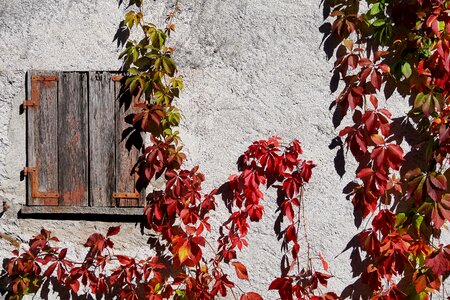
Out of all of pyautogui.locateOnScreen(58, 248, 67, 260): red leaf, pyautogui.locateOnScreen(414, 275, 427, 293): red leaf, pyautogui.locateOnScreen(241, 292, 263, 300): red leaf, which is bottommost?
pyautogui.locateOnScreen(241, 292, 263, 300): red leaf

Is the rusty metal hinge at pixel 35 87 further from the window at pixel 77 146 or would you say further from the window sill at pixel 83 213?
the window sill at pixel 83 213

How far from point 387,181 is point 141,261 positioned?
4.84 ft

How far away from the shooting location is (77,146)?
329 cm

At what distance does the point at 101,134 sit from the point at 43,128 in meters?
0.34

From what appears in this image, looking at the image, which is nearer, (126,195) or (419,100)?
(419,100)

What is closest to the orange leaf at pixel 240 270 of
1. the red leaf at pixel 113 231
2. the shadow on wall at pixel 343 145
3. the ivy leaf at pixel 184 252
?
the ivy leaf at pixel 184 252

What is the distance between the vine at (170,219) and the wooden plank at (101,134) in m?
0.11

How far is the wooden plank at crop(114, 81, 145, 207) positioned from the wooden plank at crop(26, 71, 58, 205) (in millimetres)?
353

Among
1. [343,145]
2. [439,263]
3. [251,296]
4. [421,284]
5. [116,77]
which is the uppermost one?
[116,77]

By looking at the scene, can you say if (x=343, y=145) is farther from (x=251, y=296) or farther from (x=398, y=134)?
(x=251, y=296)

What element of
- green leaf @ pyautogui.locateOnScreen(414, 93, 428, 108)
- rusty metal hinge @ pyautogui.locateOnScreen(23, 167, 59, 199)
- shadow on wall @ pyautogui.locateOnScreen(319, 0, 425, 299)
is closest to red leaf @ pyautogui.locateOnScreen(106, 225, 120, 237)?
rusty metal hinge @ pyautogui.locateOnScreen(23, 167, 59, 199)

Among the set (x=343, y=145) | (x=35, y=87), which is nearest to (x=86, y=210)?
(x=35, y=87)

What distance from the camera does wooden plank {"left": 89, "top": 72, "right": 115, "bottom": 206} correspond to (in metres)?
3.28

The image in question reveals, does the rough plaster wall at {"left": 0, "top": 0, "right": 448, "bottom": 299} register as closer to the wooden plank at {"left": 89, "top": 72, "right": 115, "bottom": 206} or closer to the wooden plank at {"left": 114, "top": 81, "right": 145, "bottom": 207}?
the wooden plank at {"left": 89, "top": 72, "right": 115, "bottom": 206}
